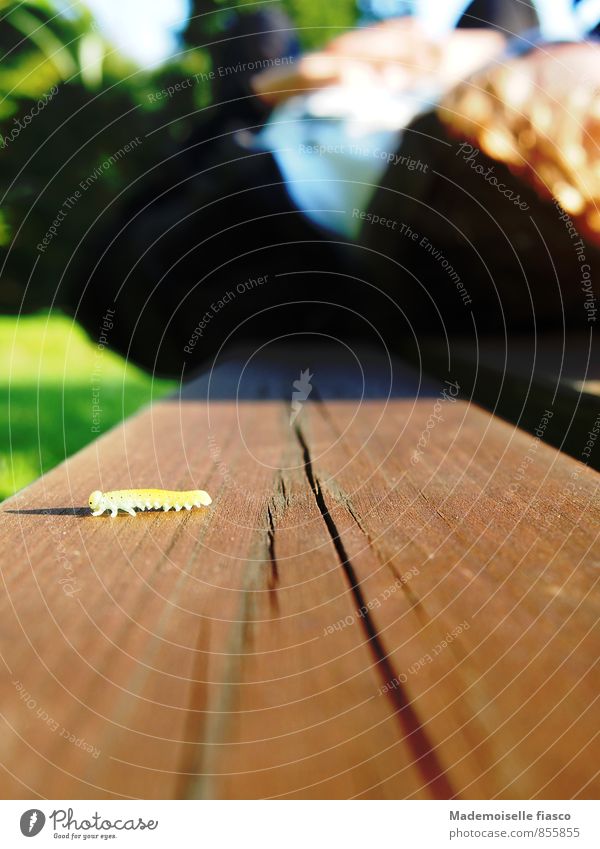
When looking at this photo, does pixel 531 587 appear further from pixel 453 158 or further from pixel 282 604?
pixel 453 158

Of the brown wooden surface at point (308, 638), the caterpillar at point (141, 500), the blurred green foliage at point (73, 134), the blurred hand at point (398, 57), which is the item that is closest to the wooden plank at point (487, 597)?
the brown wooden surface at point (308, 638)

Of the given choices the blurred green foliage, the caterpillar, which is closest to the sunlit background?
the blurred green foliage

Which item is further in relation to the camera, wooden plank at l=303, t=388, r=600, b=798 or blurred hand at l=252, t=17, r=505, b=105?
blurred hand at l=252, t=17, r=505, b=105

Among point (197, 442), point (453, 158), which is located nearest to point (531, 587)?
point (197, 442)

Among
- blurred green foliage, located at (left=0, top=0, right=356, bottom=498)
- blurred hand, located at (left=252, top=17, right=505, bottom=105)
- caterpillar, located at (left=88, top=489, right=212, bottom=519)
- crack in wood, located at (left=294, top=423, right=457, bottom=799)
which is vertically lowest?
crack in wood, located at (left=294, top=423, right=457, bottom=799)

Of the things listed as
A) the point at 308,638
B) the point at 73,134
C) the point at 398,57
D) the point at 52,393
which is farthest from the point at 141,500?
the point at 73,134

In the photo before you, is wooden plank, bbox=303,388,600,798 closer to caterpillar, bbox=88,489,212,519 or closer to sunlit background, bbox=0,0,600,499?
caterpillar, bbox=88,489,212,519

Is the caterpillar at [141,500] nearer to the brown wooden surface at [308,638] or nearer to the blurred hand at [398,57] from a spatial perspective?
the brown wooden surface at [308,638]
